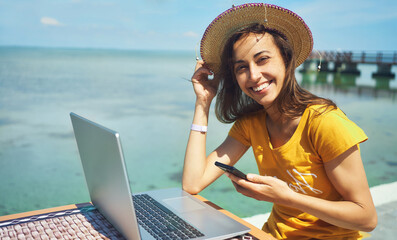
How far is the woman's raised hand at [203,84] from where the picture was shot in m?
1.89

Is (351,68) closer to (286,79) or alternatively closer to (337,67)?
(337,67)

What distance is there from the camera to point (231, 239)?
3.65 feet

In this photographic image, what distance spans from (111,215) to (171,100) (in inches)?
566

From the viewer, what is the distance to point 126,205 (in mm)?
961

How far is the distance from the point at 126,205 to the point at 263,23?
3.23ft

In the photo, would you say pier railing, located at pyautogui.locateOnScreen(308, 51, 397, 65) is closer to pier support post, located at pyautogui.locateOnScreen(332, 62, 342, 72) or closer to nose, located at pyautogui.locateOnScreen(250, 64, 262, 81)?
pier support post, located at pyautogui.locateOnScreen(332, 62, 342, 72)

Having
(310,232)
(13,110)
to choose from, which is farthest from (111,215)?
(13,110)

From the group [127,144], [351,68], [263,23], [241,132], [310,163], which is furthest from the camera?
[351,68]

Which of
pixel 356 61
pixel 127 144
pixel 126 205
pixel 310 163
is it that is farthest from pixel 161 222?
pixel 356 61

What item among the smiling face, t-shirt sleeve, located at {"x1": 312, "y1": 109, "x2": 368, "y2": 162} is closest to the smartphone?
t-shirt sleeve, located at {"x1": 312, "y1": 109, "x2": 368, "y2": 162}

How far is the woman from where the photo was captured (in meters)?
1.32

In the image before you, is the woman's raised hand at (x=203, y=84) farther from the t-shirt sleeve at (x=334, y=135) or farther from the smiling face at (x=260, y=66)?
the t-shirt sleeve at (x=334, y=135)

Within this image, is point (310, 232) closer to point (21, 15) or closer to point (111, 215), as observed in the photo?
point (111, 215)

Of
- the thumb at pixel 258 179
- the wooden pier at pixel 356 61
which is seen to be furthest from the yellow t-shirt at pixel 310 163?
the wooden pier at pixel 356 61
